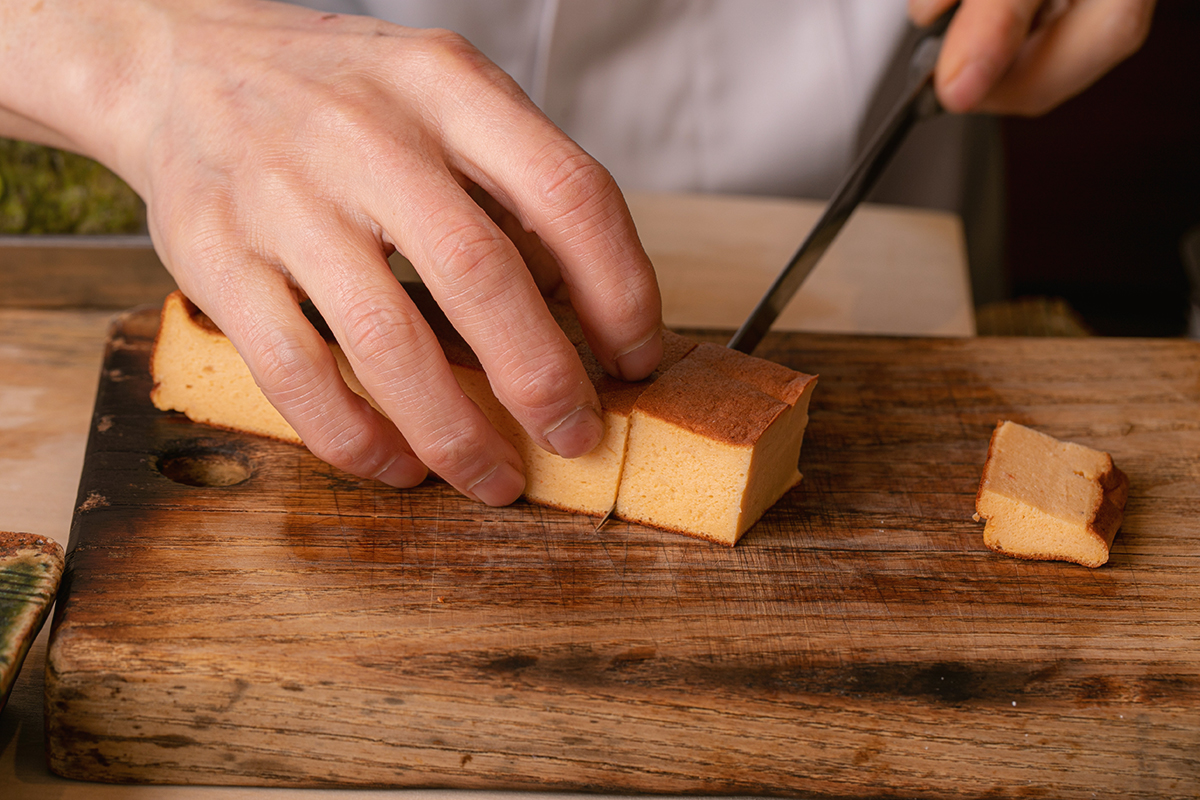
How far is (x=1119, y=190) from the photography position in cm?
435

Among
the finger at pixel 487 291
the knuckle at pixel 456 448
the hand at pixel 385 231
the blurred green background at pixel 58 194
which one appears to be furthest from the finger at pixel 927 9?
the blurred green background at pixel 58 194

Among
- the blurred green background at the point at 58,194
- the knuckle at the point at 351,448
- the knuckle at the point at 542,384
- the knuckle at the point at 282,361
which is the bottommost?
the blurred green background at the point at 58,194

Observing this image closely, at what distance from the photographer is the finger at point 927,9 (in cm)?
203

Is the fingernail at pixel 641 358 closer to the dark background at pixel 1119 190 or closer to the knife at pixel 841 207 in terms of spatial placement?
the knife at pixel 841 207

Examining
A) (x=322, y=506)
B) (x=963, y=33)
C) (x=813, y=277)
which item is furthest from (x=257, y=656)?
(x=963, y=33)

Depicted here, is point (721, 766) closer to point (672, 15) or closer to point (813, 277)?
point (813, 277)

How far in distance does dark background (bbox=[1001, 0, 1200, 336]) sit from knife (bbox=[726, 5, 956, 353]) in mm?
2244

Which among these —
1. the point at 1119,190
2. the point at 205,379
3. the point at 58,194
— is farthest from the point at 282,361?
the point at 1119,190

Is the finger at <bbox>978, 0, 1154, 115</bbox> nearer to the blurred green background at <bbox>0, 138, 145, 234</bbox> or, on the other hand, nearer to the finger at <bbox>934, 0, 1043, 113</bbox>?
the finger at <bbox>934, 0, 1043, 113</bbox>

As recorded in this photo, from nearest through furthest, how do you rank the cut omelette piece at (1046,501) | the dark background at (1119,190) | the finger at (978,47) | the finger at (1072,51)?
the cut omelette piece at (1046,501) → the finger at (978,47) → the finger at (1072,51) → the dark background at (1119,190)

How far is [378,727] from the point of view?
1.12 metres

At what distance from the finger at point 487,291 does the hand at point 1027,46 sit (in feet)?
A: 3.94

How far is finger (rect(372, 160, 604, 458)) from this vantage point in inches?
45.3

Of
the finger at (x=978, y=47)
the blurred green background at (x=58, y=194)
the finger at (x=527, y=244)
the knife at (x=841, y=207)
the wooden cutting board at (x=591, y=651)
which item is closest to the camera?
the wooden cutting board at (x=591, y=651)
